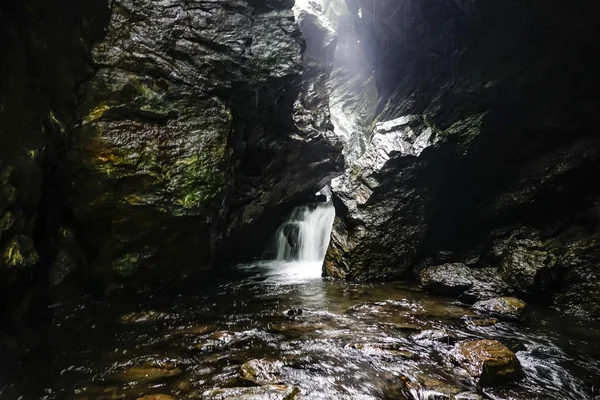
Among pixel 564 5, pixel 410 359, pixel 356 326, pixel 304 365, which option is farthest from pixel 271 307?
pixel 564 5

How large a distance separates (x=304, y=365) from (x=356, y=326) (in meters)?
1.90

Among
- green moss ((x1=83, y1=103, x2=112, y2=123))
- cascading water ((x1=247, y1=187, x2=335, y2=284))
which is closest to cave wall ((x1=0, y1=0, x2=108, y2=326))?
green moss ((x1=83, y1=103, x2=112, y2=123))

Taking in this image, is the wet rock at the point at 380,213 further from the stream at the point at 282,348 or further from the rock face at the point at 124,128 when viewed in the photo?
the rock face at the point at 124,128

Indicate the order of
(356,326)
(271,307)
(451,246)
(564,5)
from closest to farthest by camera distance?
(356,326) → (271,307) → (564,5) → (451,246)

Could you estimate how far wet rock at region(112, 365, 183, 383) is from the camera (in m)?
4.49

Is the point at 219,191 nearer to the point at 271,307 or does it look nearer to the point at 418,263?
the point at 271,307

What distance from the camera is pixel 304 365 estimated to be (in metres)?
4.88

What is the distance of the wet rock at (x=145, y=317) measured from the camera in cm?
659

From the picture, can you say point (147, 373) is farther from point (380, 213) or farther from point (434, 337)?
point (380, 213)

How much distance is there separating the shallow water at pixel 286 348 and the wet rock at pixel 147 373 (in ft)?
0.09

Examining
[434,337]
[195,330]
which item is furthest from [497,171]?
[195,330]

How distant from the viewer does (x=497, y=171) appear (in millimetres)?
11297

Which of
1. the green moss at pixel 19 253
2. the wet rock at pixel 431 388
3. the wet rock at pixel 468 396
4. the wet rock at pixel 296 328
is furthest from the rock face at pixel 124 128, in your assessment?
the wet rock at pixel 468 396

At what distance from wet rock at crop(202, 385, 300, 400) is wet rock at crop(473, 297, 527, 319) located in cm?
517
